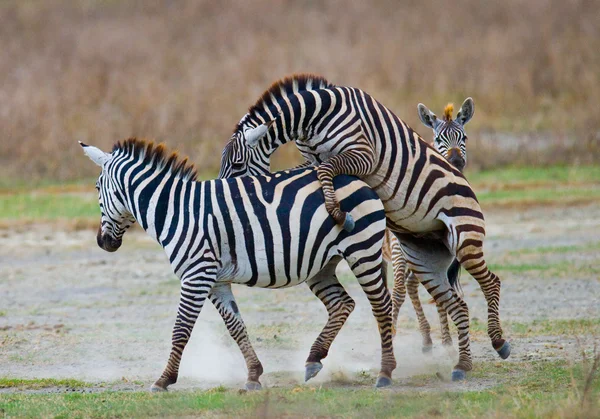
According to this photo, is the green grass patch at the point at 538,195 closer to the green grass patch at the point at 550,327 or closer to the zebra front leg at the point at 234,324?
the green grass patch at the point at 550,327

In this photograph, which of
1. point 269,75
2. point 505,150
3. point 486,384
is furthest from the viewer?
point 269,75

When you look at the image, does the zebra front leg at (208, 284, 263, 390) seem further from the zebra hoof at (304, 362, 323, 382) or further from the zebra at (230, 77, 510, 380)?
the zebra at (230, 77, 510, 380)

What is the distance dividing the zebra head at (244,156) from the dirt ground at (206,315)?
1846 millimetres

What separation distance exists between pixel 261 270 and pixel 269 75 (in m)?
19.8

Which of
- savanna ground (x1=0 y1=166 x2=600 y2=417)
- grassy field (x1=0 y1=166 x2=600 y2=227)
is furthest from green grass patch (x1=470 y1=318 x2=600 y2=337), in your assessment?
grassy field (x1=0 y1=166 x2=600 y2=227)

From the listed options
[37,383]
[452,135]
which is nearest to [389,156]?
[452,135]

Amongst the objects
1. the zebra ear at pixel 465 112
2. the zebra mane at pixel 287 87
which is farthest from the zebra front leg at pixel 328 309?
the zebra ear at pixel 465 112

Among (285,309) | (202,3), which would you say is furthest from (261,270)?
(202,3)

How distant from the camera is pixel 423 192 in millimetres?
8695

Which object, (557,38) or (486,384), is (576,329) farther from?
(557,38)

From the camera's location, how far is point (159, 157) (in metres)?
8.61

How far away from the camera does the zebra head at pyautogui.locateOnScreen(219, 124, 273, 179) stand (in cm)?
877

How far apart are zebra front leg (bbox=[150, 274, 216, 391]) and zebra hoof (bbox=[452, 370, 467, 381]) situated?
7.41 ft

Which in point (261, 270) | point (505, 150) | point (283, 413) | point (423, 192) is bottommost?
point (283, 413)
